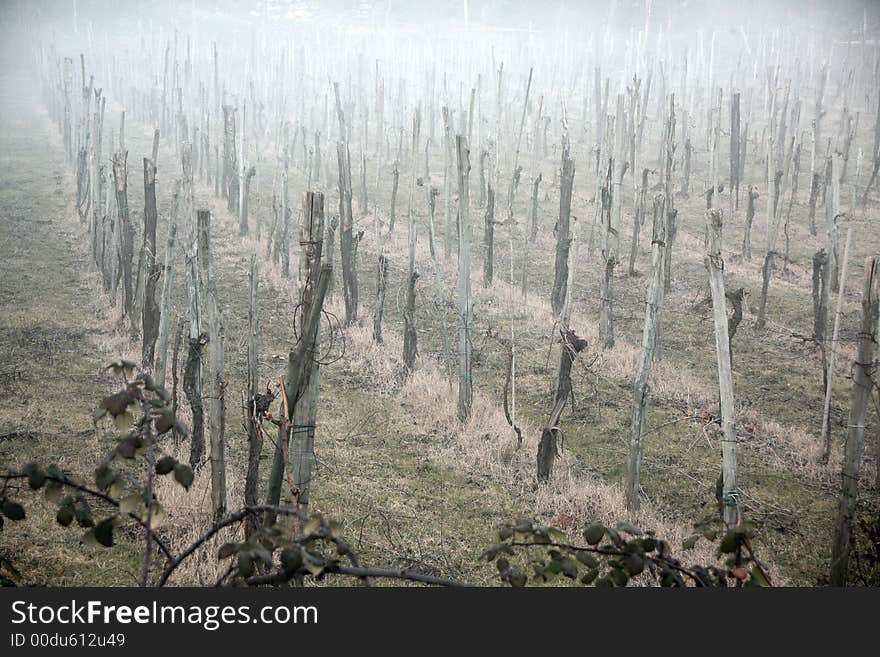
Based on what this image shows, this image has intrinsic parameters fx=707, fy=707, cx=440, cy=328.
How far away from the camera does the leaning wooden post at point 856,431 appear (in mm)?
4523

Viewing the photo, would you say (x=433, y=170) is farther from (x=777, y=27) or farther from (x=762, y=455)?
(x=777, y=27)

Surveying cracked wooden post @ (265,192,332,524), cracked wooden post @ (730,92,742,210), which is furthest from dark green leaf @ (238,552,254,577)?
cracked wooden post @ (730,92,742,210)

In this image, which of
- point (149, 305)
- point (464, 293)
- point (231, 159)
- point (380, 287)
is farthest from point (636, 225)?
point (231, 159)

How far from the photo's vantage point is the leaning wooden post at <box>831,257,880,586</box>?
4523 mm

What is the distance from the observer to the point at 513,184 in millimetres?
16359

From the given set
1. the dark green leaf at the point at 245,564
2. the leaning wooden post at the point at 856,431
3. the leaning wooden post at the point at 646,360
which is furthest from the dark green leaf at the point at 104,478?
the leaning wooden post at the point at 646,360

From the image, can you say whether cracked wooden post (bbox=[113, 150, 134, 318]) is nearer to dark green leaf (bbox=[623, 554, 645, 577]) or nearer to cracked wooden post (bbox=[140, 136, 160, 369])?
cracked wooden post (bbox=[140, 136, 160, 369])

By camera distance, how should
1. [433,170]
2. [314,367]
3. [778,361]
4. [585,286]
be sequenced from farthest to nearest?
[433,170] < [585,286] < [778,361] < [314,367]

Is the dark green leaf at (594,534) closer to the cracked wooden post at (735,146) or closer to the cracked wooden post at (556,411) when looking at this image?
the cracked wooden post at (556,411)

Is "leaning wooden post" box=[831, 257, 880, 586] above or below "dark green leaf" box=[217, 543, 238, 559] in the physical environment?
below

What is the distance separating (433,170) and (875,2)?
21.1 m

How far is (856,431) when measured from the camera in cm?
452

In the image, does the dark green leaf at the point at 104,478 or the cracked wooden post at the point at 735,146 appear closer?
the dark green leaf at the point at 104,478

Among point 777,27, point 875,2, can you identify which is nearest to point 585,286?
point 875,2
